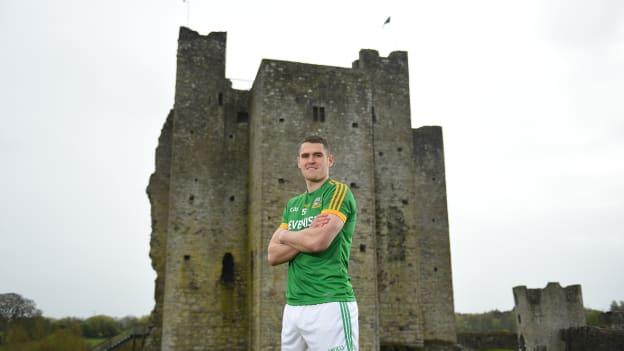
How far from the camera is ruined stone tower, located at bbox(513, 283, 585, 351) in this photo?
74.3 feet

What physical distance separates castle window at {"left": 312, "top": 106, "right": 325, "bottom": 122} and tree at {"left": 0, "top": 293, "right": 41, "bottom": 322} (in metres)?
20.5

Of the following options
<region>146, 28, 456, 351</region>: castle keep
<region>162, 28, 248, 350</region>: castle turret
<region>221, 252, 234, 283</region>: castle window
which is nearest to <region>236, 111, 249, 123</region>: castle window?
<region>146, 28, 456, 351</region>: castle keep

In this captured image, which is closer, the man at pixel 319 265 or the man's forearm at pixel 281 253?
the man at pixel 319 265

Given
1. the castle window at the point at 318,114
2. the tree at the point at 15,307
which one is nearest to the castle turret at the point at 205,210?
the castle window at the point at 318,114

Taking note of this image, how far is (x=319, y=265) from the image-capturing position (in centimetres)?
437

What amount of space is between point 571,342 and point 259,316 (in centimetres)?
1177

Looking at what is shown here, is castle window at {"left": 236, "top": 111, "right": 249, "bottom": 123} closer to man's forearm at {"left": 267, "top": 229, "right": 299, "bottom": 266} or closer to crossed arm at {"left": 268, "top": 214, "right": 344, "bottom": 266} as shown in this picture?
man's forearm at {"left": 267, "top": 229, "right": 299, "bottom": 266}

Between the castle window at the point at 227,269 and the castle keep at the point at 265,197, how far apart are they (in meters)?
0.04

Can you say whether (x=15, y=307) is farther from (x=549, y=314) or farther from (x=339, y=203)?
(x=339, y=203)

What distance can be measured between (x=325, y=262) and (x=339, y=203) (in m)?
0.44

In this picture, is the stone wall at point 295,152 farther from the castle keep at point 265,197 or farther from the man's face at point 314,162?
the man's face at point 314,162

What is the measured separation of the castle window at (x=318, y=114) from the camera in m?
19.2

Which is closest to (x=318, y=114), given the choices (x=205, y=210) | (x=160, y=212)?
(x=205, y=210)

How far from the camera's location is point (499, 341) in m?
32.2
